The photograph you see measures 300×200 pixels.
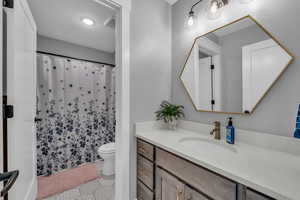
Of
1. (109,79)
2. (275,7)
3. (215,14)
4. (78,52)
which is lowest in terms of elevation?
(109,79)

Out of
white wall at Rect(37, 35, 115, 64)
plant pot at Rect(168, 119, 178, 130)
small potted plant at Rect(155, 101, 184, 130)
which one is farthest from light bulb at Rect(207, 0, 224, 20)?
white wall at Rect(37, 35, 115, 64)

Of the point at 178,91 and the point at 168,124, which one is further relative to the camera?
the point at 178,91

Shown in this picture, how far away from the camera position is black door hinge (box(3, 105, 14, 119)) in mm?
810

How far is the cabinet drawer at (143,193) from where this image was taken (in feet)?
3.73

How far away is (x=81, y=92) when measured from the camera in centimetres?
246

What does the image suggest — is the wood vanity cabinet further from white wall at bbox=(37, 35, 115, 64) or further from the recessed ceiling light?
white wall at bbox=(37, 35, 115, 64)

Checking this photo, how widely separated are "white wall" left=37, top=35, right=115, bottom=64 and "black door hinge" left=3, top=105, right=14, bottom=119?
74.2 inches

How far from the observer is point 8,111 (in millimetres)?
824

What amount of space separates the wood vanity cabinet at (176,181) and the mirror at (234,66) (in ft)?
2.10

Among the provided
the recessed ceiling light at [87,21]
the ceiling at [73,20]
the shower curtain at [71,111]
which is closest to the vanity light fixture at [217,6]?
the ceiling at [73,20]

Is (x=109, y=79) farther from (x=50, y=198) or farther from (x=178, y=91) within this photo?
(x=50, y=198)

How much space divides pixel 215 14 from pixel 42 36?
268 centimetres

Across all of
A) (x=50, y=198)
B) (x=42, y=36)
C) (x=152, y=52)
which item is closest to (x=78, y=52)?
(x=42, y=36)

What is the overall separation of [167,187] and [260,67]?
1.13 metres
